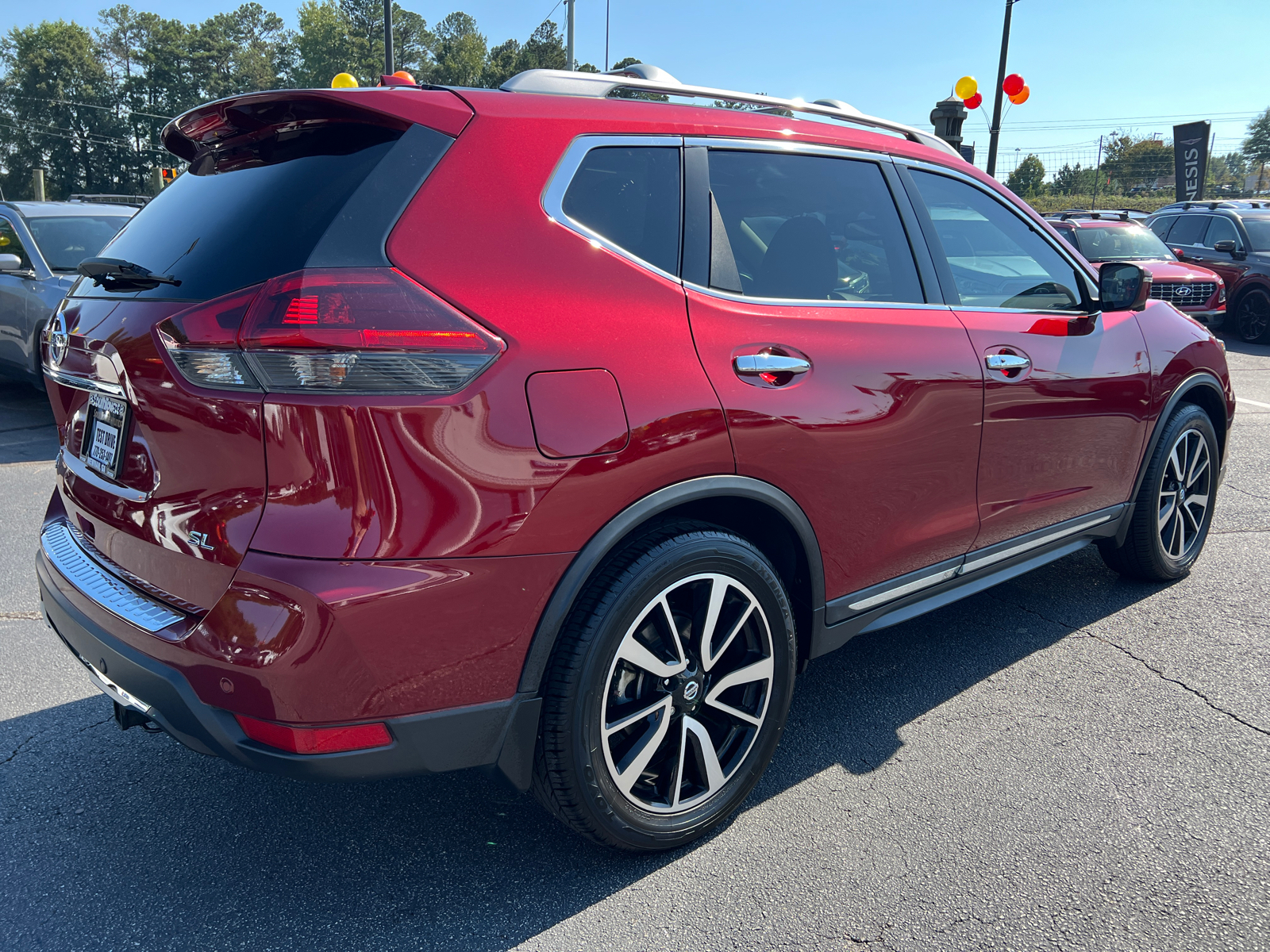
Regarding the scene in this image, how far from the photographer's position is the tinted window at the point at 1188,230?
14.7 meters

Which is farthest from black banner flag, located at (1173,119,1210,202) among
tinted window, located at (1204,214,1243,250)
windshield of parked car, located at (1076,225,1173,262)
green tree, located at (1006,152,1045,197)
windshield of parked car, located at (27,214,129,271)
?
green tree, located at (1006,152,1045,197)

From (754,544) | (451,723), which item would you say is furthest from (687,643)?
(451,723)

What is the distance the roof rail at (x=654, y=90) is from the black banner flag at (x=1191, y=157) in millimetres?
23013

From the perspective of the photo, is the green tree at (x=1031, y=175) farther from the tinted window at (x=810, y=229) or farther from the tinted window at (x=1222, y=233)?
the tinted window at (x=810, y=229)

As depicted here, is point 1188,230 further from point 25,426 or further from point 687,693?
point 25,426

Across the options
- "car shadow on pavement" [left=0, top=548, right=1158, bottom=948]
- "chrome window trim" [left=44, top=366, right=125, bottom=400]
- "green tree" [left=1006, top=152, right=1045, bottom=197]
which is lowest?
"car shadow on pavement" [left=0, top=548, right=1158, bottom=948]

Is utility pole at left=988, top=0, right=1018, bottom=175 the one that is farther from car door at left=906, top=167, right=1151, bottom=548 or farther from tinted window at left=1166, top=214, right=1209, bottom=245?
car door at left=906, top=167, right=1151, bottom=548

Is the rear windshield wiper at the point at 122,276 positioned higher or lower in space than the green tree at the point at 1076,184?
lower

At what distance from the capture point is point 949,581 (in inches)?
123

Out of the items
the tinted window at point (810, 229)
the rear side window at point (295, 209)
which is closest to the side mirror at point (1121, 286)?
the tinted window at point (810, 229)

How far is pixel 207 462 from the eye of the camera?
74.3 inches

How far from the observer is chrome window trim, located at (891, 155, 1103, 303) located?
310 centimetres

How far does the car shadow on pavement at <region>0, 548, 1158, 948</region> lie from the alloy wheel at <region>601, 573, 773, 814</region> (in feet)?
0.75

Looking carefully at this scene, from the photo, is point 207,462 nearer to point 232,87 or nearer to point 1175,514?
point 1175,514
